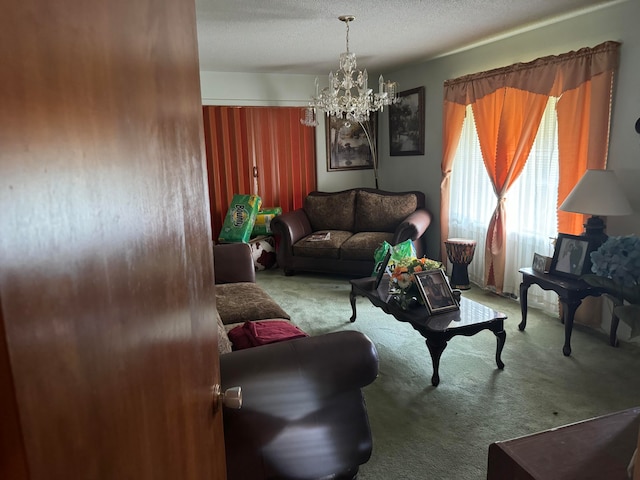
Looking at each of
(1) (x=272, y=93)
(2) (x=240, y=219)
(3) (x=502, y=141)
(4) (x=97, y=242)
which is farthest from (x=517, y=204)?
(4) (x=97, y=242)

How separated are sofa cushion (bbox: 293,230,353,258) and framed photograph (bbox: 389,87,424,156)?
1.42 meters

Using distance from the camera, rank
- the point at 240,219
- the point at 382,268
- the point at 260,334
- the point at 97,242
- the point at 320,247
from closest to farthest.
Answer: the point at 97,242
the point at 260,334
the point at 382,268
the point at 320,247
the point at 240,219

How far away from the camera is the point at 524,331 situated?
11.3ft

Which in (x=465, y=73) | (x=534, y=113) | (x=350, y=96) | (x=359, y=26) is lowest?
(x=534, y=113)

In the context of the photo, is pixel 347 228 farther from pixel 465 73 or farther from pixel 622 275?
pixel 622 275

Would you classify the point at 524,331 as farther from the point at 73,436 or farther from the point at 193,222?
the point at 73,436

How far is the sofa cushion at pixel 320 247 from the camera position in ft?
16.0

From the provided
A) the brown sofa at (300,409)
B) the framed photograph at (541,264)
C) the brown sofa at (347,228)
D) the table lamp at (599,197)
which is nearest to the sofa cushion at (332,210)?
the brown sofa at (347,228)

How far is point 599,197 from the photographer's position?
2.93 m

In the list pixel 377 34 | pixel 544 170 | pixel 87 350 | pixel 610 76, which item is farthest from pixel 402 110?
pixel 87 350

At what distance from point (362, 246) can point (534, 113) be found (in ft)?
6.62

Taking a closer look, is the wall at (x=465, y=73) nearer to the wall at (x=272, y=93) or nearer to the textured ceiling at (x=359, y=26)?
the wall at (x=272, y=93)

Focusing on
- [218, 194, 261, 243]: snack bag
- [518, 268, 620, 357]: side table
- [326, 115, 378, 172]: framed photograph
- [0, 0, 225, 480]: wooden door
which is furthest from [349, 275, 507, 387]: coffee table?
[326, 115, 378, 172]: framed photograph

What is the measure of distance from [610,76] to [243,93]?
3870 millimetres
